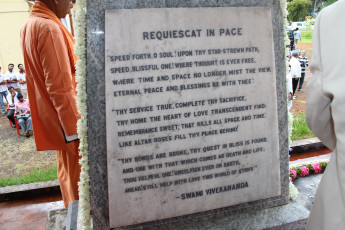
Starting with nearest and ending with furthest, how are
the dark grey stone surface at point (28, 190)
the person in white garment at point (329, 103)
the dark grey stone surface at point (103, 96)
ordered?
the person in white garment at point (329, 103)
the dark grey stone surface at point (103, 96)
the dark grey stone surface at point (28, 190)

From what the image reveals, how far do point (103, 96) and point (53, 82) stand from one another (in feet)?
2.37

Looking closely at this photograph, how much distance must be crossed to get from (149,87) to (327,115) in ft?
2.92

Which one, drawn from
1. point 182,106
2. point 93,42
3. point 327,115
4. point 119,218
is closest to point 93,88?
point 93,42

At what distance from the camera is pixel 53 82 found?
1970 mm

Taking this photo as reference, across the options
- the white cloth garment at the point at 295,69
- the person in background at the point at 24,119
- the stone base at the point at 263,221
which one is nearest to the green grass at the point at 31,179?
the stone base at the point at 263,221

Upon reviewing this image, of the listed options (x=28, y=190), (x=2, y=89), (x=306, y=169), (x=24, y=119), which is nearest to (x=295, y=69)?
(x=306, y=169)

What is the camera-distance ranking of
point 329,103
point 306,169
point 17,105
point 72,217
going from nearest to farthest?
point 329,103 < point 72,217 < point 306,169 < point 17,105

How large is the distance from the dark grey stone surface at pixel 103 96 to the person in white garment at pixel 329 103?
50cm

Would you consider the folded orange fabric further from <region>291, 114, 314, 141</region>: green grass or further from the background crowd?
the background crowd

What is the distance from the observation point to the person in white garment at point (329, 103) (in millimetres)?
900

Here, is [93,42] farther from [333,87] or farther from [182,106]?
[333,87]

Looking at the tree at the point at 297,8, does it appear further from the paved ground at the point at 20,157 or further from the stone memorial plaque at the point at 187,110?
the stone memorial plaque at the point at 187,110

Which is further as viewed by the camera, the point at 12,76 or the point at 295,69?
the point at 12,76

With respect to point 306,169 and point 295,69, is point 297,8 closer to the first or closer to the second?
point 295,69
